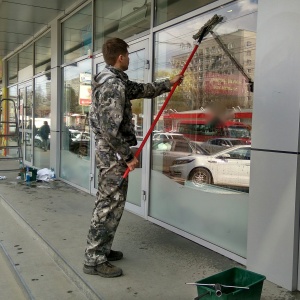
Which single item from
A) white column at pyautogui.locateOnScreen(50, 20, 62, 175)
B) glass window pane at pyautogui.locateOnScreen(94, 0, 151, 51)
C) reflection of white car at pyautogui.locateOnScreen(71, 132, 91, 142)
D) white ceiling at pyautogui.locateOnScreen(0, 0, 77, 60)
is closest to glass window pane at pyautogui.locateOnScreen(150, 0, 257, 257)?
glass window pane at pyautogui.locateOnScreen(94, 0, 151, 51)

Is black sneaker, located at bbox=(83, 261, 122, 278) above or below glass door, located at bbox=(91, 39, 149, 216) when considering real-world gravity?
below

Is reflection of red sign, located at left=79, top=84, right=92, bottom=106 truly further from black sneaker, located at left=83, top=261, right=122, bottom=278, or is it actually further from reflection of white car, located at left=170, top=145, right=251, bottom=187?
black sneaker, located at left=83, top=261, right=122, bottom=278

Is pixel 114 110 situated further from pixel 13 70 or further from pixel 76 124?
pixel 13 70

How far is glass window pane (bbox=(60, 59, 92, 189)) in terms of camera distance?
7.05 m

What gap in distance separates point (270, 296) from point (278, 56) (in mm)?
1766

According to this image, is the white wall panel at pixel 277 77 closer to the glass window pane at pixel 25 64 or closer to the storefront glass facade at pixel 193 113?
the storefront glass facade at pixel 193 113

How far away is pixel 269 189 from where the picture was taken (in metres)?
2.98

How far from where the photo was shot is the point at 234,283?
8.33 feet

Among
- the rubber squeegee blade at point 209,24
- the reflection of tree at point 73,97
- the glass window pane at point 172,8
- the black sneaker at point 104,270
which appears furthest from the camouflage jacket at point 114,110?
the reflection of tree at point 73,97

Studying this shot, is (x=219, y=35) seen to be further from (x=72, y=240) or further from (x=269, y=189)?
(x=72, y=240)

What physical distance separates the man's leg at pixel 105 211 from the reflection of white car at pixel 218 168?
113 cm

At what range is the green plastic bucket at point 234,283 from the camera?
2150 mm

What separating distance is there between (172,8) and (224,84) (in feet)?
4.50

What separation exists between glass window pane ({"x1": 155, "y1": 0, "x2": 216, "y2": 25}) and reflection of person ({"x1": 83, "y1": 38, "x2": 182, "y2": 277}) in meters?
1.40
